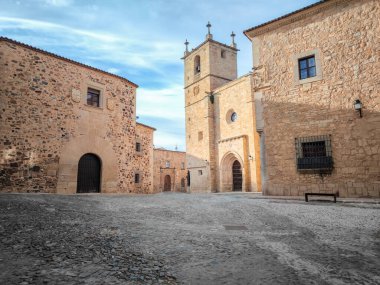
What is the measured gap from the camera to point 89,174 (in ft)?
36.7

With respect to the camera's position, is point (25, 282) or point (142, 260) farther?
point (142, 260)

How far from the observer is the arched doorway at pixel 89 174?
35.8 feet

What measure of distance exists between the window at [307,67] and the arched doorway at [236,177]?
10.5 m

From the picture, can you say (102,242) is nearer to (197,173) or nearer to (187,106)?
(197,173)

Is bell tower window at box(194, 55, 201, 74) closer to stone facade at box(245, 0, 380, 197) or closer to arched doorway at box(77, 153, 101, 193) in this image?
stone facade at box(245, 0, 380, 197)

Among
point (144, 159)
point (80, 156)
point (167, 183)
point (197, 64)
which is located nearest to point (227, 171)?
point (144, 159)

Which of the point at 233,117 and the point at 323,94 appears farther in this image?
the point at 233,117

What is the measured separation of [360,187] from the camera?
859cm

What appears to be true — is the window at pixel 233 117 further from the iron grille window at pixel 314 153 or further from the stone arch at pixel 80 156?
the stone arch at pixel 80 156

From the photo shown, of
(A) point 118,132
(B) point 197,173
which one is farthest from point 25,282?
(B) point 197,173

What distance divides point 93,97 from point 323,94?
1026cm

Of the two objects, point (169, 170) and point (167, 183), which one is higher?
point (169, 170)

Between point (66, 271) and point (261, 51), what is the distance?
37.8ft

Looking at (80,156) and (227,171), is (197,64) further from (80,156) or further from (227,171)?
(80,156)
